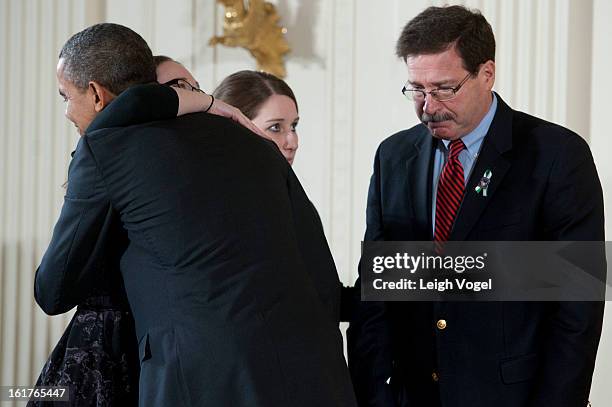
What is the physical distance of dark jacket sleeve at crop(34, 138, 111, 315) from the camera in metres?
2.28

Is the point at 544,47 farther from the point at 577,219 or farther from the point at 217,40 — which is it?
the point at 577,219

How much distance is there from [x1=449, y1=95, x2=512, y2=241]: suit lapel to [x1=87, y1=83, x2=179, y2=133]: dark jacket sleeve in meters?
0.89

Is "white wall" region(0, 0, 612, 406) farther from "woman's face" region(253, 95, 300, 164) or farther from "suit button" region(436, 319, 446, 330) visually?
"suit button" region(436, 319, 446, 330)

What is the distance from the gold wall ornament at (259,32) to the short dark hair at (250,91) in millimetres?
1695

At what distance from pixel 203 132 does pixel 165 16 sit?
314 centimetres

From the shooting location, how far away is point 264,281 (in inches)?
89.6

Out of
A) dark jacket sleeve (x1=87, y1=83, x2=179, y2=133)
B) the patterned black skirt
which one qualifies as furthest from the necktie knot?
the patterned black skirt

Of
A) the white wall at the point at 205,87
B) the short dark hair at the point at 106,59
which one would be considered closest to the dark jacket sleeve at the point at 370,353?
the short dark hair at the point at 106,59

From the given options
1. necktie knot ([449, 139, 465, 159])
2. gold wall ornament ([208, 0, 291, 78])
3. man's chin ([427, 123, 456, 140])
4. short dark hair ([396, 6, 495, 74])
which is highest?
gold wall ornament ([208, 0, 291, 78])

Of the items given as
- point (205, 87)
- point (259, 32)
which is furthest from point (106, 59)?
point (205, 87)

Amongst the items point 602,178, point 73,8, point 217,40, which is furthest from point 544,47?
point 73,8

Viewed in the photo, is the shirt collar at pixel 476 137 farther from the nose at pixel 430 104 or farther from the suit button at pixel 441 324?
the suit button at pixel 441 324

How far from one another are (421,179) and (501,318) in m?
0.45

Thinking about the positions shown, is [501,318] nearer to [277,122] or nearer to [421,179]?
[421,179]
